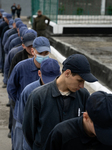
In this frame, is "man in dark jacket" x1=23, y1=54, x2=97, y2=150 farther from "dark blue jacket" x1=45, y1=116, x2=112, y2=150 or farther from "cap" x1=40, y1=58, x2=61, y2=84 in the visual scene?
"dark blue jacket" x1=45, y1=116, x2=112, y2=150

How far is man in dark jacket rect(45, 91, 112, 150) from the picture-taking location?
1.70 meters

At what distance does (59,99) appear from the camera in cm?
251

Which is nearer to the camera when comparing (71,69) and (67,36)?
(71,69)

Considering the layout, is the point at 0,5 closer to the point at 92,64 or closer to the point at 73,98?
the point at 92,64

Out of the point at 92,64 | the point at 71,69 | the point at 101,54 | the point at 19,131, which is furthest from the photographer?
the point at 101,54

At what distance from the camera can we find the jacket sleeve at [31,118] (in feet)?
8.27

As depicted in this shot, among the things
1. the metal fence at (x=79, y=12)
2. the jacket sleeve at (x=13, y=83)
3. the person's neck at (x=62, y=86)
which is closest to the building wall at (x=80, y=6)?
the metal fence at (x=79, y=12)

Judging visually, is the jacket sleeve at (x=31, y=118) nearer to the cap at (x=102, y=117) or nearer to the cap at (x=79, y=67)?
the cap at (x=79, y=67)

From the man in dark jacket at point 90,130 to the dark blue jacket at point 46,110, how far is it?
46cm

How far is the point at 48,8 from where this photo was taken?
51.1ft

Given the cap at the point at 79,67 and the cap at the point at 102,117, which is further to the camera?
the cap at the point at 79,67

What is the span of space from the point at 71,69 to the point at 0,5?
39.5 m

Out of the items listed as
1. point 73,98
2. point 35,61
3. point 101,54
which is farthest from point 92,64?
point 73,98

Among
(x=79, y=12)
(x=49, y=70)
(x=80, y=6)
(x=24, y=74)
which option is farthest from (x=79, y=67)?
(x=80, y=6)
